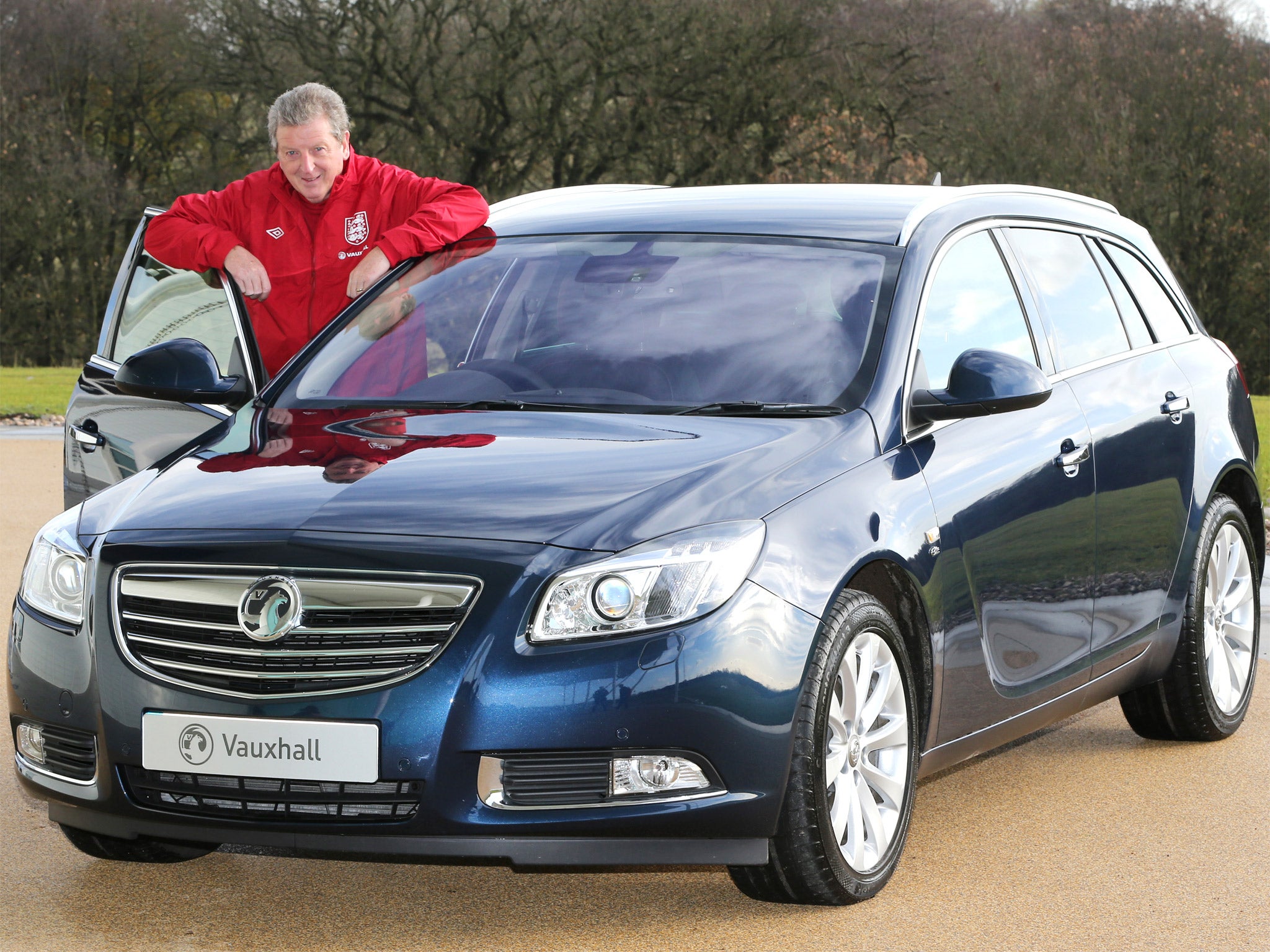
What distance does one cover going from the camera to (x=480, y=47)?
33.8 metres

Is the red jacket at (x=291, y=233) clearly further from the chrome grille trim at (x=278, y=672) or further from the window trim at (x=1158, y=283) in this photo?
the chrome grille trim at (x=278, y=672)

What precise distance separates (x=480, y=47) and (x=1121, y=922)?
3107cm

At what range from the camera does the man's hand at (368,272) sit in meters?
6.04

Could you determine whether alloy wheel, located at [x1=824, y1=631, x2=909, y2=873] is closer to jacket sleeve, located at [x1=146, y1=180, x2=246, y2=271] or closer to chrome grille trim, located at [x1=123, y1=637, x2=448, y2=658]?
chrome grille trim, located at [x1=123, y1=637, x2=448, y2=658]

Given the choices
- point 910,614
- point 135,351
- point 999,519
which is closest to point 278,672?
point 910,614

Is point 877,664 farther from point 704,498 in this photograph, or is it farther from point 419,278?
point 419,278

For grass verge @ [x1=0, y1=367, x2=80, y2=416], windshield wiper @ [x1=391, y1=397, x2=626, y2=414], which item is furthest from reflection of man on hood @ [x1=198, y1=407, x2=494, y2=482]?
grass verge @ [x1=0, y1=367, x2=80, y2=416]

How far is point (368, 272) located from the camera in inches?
239

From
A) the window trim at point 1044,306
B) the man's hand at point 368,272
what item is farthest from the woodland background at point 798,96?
the man's hand at point 368,272

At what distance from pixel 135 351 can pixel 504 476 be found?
299cm

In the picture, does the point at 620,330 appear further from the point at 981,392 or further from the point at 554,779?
the point at 554,779

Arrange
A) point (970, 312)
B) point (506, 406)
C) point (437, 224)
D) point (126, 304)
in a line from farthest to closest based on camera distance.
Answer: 1. point (126, 304)
2. point (437, 224)
3. point (970, 312)
4. point (506, 406)

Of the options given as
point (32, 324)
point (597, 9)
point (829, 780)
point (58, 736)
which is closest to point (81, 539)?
point (58, 736)

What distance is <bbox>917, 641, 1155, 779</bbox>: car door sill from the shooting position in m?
4.69
